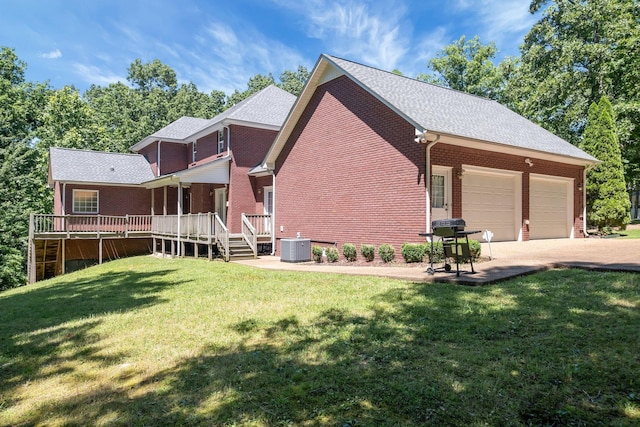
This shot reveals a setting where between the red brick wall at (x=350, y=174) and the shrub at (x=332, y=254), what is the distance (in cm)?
38

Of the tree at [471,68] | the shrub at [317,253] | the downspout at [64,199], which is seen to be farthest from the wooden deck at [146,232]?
the tree at [471,68]

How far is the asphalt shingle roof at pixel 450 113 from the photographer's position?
12.0 metres

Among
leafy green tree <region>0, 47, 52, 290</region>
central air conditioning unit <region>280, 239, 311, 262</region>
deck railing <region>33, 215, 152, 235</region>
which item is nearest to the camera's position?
central air conditioning unit <region>280, 239, 311, 262</region>

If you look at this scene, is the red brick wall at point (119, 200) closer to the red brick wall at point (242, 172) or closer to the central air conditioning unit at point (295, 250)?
the red brick wall at point (242, 172)

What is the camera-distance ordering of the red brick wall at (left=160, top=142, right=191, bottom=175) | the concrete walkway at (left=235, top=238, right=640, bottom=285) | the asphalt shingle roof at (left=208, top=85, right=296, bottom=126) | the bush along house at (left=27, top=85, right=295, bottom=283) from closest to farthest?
A: the concrete walkway at (left=235, top=238, right=640, bottom=285) < the bush along house at (left=27, top=85, right=295, bottom=283) < the asphalt shingle roof at (left=208, top=85, right=296, bottom=126) < the red brick wall at (left=160, top=142, right=191, bottom=175)

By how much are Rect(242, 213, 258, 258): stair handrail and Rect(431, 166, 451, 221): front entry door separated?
7187mm

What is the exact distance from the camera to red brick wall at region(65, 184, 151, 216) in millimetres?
22391

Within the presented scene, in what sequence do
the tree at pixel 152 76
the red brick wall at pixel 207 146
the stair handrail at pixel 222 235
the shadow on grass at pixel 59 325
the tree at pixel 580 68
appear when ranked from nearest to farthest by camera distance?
the shadow on grass at pixel 59 325
the stair handrail at pixel 222 235
the red brick wall at pixel 207 146
the tree at pixel 580 68
the tree at pixel 152 76

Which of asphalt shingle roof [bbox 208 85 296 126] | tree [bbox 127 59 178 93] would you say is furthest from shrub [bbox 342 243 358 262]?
tree [bbox 127 59 178 93]

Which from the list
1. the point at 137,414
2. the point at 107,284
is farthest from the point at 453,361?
the point at 107,284

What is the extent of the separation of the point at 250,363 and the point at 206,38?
64.1 feet

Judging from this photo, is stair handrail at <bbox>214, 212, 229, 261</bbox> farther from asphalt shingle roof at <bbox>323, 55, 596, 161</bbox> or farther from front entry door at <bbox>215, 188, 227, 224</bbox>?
A: asphalt shingle roof at <bbox>323, 55, 596, 161</bbox>

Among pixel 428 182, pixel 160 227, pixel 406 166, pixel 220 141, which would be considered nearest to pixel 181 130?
pixel 220 141

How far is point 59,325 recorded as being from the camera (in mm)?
6223
